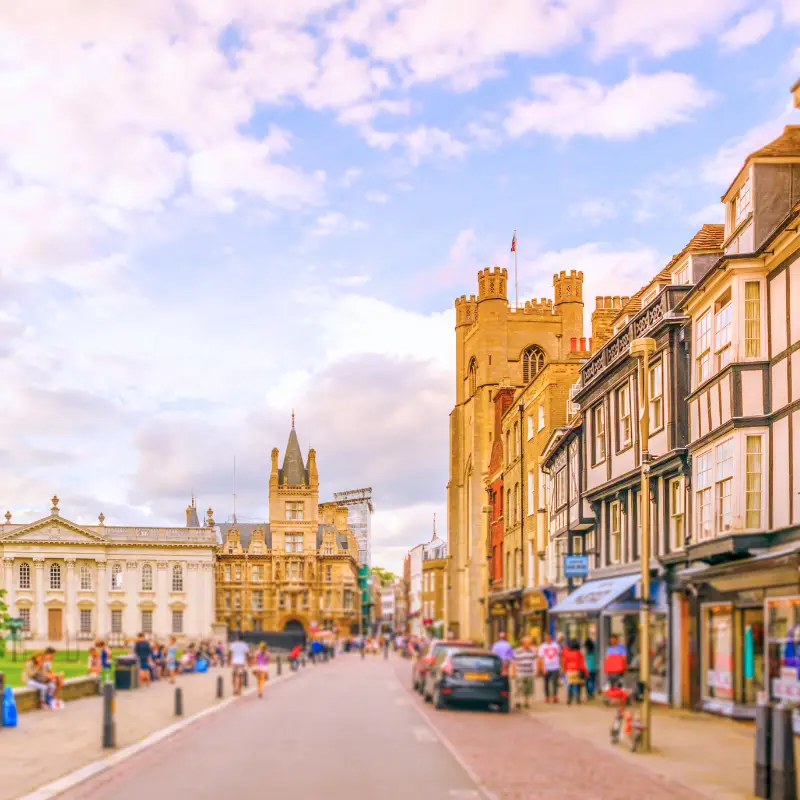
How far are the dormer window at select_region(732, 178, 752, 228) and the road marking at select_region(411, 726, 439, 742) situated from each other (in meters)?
11.4

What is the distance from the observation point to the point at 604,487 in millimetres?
33688

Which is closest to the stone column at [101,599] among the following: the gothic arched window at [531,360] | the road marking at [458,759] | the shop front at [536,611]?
the gothic arched window at [531,360]

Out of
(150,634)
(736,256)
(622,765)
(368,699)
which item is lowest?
(150,634)

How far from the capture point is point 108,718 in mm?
18828

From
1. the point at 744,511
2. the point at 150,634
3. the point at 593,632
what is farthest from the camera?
the point at 150,634

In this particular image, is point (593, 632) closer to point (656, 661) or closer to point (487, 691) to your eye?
point (656, 661)

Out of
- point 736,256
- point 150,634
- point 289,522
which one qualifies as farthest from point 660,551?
point 289,522

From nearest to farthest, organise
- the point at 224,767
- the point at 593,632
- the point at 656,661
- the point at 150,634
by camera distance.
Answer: the point at 224,767 → the point at 656,661 → the point at 593,632 → the point at 150,634

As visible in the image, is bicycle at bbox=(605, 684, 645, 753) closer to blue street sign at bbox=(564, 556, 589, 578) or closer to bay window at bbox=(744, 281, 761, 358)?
bay window at bbox=(744, 281, 761, 358)

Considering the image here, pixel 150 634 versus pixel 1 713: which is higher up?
pixel 1 713

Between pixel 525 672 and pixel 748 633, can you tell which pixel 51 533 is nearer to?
pixel 525 672

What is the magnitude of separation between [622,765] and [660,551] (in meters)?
13.0

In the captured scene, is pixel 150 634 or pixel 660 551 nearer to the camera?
pixel 660 551

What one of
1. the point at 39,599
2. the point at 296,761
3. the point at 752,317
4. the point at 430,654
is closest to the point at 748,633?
the point at 752,317
